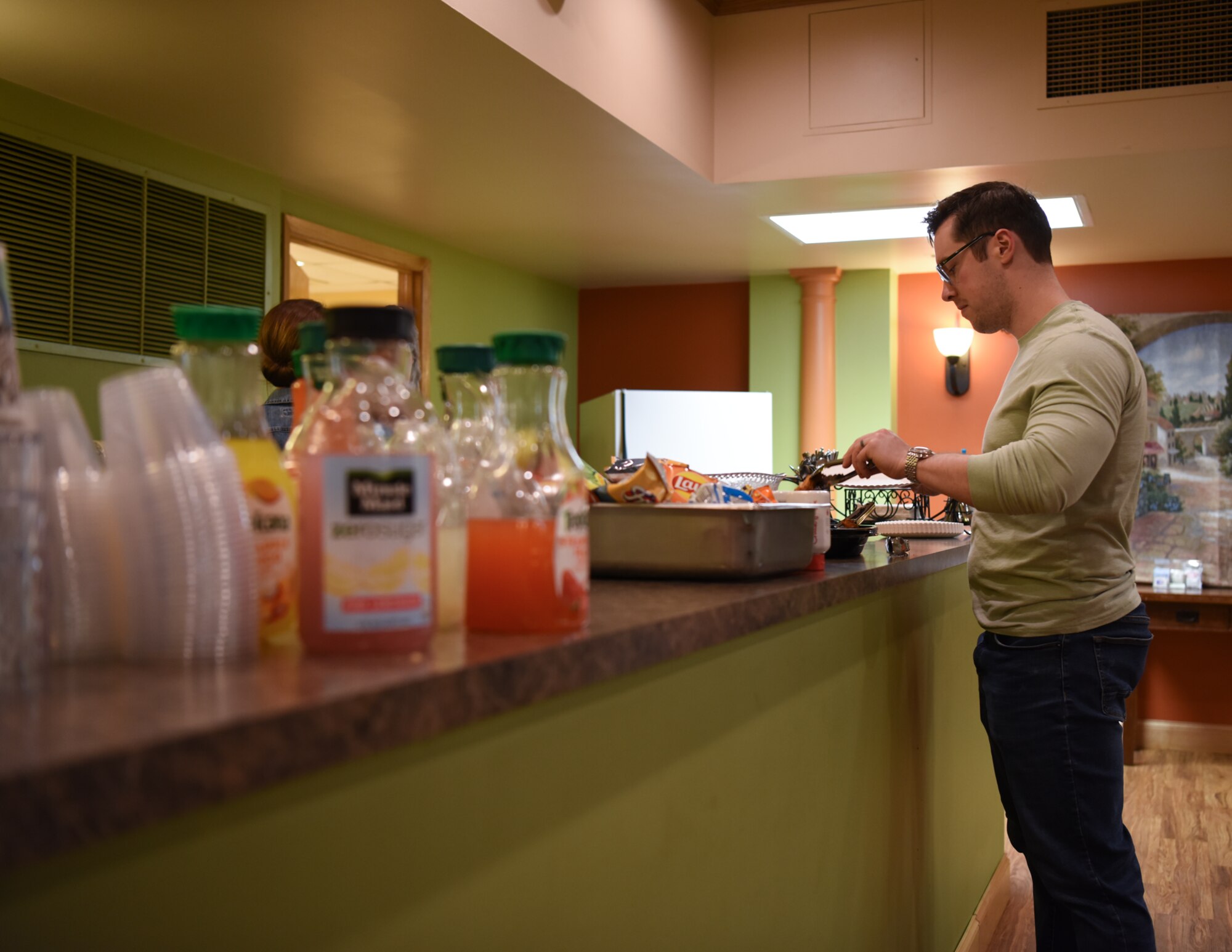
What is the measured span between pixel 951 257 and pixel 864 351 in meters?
4.08

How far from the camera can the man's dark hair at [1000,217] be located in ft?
6.28

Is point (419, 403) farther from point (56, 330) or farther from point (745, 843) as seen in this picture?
point (56, 330)

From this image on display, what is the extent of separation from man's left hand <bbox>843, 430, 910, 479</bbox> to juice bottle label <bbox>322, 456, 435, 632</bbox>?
4.03ft

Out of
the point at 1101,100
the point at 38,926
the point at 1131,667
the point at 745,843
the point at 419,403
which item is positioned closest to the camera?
the point at 38,926

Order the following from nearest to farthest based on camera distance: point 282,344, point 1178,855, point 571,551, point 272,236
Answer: point 571,551 → point 282,344 → point 1178,855 → point 272,236

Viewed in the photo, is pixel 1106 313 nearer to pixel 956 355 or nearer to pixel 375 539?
pixel 956 355

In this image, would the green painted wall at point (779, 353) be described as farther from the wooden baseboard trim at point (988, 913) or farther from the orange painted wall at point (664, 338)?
the wooden baseboard trim at point (988, 913)

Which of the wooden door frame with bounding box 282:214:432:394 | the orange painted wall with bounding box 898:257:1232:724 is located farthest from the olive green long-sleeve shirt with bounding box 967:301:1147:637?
the orange painted wall with bounding box 898:257:1232:724

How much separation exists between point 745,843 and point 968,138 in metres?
3.22

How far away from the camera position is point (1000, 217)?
192cm

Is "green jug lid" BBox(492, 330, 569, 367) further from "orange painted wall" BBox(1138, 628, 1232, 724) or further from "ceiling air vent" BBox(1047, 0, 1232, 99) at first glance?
"orange painted wall" BBox(1138, 628, 1232, 724)

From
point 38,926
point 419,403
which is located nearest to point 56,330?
Answer: point 419,403

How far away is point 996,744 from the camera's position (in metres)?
1.94

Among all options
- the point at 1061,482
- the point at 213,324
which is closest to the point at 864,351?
the point at 1061,482
